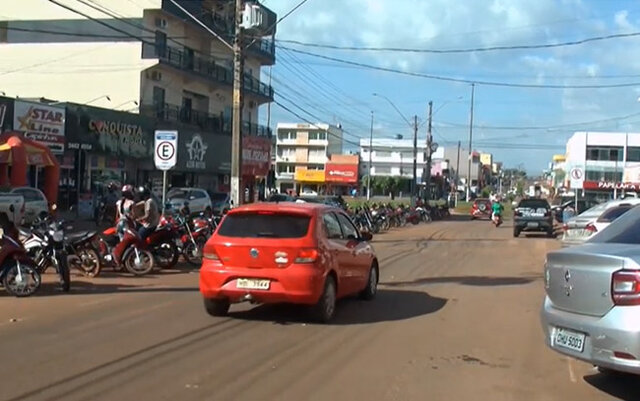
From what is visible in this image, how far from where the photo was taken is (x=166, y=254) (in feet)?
52.3

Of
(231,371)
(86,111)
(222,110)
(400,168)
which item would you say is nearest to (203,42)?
(222,110)

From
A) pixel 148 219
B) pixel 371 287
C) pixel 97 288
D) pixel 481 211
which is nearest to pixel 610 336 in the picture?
pixel 371 287

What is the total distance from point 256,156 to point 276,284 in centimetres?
4174

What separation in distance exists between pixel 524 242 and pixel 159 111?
2442 cm

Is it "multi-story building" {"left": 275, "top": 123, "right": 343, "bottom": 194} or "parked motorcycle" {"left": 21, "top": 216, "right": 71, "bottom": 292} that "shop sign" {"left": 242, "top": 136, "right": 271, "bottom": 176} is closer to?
"parked motorcycle" {"left": 21, "top": 216, "right": 71, "bottom": 292}

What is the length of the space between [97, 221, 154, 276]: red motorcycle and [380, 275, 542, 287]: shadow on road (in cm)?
471

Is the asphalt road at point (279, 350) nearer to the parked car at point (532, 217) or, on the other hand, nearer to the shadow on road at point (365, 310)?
the shadow on road at point (365, 310)

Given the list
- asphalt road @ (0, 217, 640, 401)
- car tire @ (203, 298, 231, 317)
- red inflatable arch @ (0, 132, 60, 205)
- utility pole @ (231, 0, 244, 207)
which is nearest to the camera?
asphalt road @ (0, 217, 640, 401)

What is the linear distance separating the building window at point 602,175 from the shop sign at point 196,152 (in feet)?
205

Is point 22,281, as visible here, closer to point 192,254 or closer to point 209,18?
point 192,254

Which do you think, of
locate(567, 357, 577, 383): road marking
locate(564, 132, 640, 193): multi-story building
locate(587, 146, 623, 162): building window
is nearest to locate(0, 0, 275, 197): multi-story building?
locate(567, 357, 577, 383): road marking

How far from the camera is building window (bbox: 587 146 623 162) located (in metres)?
95.4

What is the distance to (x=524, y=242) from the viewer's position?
2962cm

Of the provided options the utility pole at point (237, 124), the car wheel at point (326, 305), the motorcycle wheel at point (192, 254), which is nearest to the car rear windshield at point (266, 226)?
the car wheel at point (326, 305)
